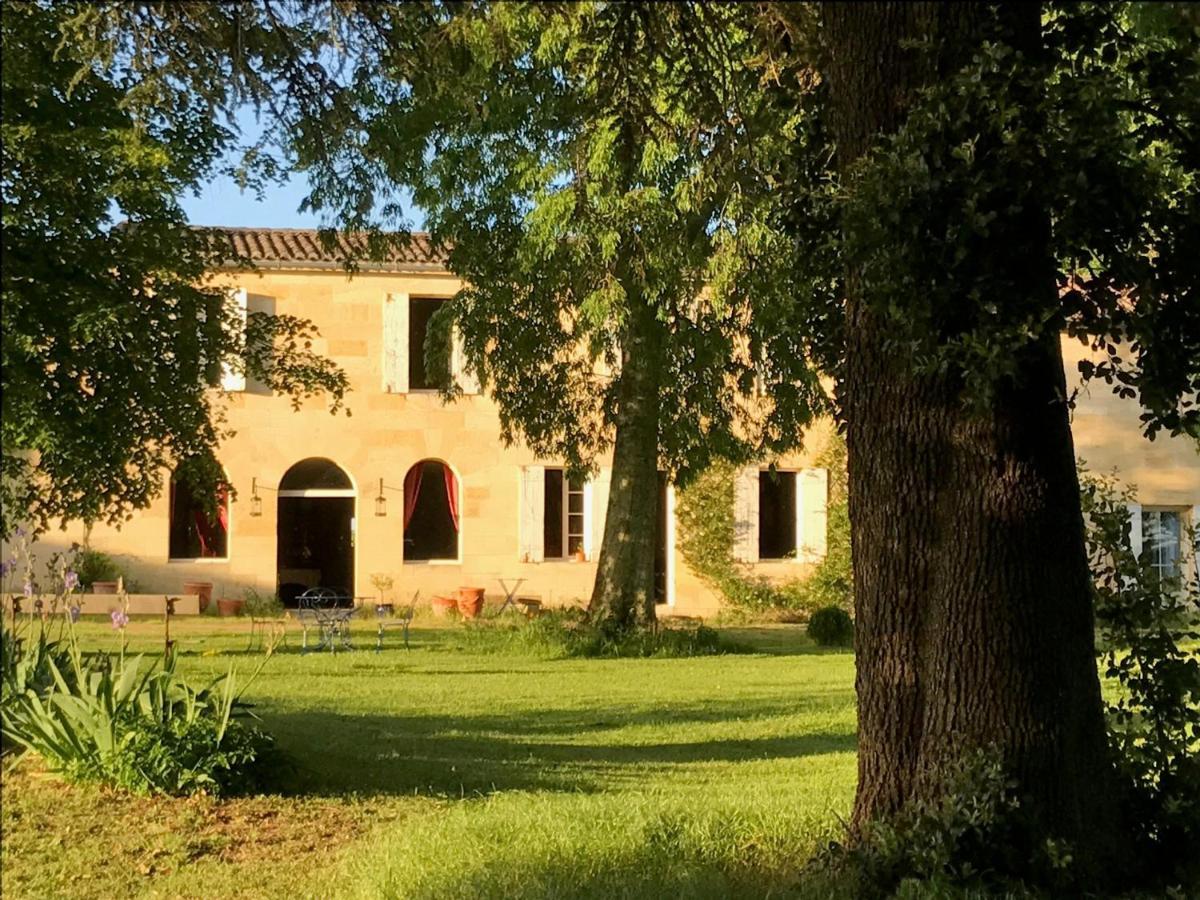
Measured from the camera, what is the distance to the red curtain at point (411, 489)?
25.3 metres

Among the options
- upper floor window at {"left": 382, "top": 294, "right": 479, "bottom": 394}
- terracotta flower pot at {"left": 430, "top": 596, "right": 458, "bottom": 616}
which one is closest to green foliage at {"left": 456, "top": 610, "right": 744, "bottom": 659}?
terracotta flower pot at {"left": 430, "top": 596, "right": 458, "bottom": 616}

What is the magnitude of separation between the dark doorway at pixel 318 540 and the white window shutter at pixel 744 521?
6.64 meters

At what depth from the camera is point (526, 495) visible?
1000 inches

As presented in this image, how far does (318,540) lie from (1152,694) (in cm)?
2155

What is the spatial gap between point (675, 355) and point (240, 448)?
9.01 meters

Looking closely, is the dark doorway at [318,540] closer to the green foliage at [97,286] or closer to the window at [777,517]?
the window at [777,517]

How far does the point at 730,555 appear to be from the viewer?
26062 millimetres

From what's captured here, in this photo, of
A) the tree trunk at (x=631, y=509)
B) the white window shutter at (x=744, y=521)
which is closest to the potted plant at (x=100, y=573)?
the tree trunk at (x=631, y=509)

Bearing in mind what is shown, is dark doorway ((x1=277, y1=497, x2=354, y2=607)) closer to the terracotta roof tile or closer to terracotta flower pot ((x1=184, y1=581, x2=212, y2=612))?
terracotta flower pot ((x1=184, y1=581, x2=212, y2=612))

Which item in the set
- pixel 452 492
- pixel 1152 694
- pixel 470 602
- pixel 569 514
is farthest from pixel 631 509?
pixel 1152 694

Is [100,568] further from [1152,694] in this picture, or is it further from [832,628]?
[1152,694]

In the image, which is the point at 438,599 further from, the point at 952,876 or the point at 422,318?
the point at 952,876

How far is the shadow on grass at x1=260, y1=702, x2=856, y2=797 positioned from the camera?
9.16 meters

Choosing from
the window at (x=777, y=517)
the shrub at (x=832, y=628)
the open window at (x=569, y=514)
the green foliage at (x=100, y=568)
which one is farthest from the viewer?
the window at (x=777, y=517)
